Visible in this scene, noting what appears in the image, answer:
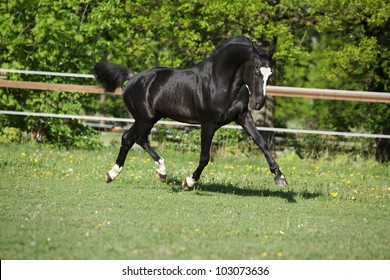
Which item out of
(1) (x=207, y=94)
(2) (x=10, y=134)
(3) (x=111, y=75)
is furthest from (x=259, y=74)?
(2) (x=10, y=134)

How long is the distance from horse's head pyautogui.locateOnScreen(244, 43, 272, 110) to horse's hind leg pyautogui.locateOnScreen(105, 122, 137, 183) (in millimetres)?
2299

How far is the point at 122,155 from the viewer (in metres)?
9.51

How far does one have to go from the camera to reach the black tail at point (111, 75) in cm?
1005

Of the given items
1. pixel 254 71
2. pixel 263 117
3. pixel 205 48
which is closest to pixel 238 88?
pixel 254 71

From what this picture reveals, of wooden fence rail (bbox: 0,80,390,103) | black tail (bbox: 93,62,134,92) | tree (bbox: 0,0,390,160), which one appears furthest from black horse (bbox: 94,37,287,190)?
tree (bbox: 0,0,390,160)

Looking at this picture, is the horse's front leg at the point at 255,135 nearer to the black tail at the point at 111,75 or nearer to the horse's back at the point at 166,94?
the horse's back at the point at 166,94

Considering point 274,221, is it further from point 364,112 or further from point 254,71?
point 364,112

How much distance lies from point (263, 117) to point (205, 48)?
2418mm

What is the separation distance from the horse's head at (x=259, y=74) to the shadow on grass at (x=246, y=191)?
6.12 ft

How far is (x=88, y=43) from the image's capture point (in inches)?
586

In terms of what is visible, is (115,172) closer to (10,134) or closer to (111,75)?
(111,75)

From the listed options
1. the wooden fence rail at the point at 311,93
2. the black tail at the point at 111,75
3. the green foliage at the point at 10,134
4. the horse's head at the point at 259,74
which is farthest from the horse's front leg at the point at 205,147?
the green foliage at the point at 10,134

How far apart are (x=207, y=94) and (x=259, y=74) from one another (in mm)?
916

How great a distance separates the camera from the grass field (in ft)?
18.5
